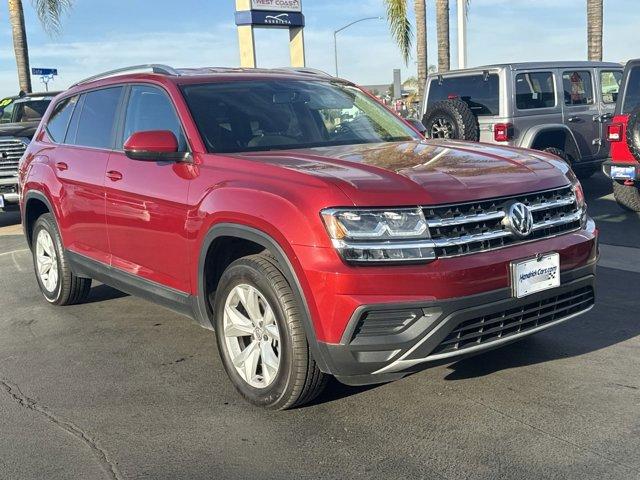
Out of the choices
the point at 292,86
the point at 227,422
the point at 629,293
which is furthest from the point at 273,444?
the point at 629,293

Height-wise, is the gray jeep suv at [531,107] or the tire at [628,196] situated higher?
the gray jeep suv at [531,107]

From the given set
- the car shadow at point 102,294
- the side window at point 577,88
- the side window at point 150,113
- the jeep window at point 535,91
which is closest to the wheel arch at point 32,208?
the car shadow at point 102,294

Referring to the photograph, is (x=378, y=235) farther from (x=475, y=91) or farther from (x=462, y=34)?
(x=462, y=34)

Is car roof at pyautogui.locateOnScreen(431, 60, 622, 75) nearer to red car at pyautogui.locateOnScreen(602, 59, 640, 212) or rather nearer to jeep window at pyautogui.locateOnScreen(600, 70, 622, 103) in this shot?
jeep window at pyautogui.locateOnScreen(600, 70, 622, 103)

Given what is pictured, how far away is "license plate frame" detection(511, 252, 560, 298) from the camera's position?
11.5 ft

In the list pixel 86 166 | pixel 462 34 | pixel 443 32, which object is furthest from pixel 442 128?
pixel 443 32

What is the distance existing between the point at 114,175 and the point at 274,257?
176 cm

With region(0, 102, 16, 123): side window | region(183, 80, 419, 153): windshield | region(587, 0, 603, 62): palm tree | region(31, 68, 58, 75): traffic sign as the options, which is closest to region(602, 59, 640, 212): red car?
region(183, 80, 419, 153): windshield

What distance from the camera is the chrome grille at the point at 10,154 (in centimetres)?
1109

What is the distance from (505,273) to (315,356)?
979 mm

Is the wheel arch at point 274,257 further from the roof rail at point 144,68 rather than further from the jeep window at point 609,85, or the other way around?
the jeep window at point 609,85

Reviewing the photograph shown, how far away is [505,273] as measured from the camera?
3.48m

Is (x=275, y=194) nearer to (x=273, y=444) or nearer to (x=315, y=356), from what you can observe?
(x=315, y=356)

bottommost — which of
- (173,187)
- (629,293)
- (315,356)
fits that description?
(629,293)
